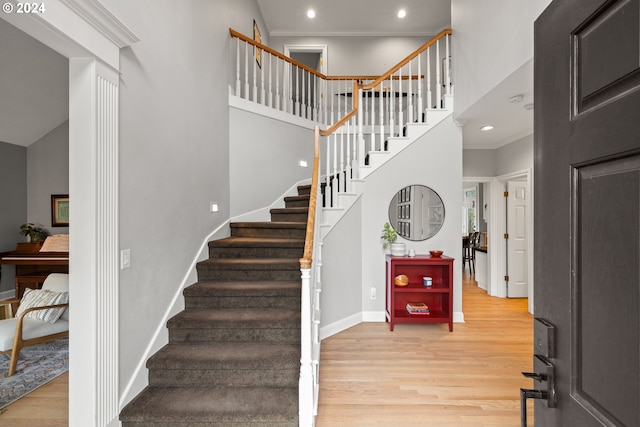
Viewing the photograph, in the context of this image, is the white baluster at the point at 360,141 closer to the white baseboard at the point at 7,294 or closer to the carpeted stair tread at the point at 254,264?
the carpeted stair tread at the point at 254,264

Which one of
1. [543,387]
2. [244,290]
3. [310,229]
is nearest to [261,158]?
[244,290]

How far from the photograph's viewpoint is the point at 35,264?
4.56 meters

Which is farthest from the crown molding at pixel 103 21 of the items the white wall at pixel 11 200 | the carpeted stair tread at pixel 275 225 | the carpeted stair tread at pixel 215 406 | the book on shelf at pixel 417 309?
the white wall at pixel 11 200

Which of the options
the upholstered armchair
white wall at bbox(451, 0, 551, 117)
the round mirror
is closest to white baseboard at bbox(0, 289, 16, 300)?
the upholstered armchair

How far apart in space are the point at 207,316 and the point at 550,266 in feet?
8.08

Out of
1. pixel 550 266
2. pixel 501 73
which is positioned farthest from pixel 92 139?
pixel 501 73

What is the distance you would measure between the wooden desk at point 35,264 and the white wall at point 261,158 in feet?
9.24

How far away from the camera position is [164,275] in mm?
2496

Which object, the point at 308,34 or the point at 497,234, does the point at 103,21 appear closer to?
the point at 308,34

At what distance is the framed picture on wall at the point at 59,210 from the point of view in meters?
5.16

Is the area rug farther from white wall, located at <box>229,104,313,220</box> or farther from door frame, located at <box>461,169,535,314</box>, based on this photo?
door frame, located at <box>461,169,535,314</box>

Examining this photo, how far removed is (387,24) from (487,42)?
13.0 feet

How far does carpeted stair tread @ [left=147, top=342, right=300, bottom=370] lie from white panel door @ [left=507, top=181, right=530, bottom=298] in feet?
14.2

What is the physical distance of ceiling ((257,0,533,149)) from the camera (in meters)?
3.82
